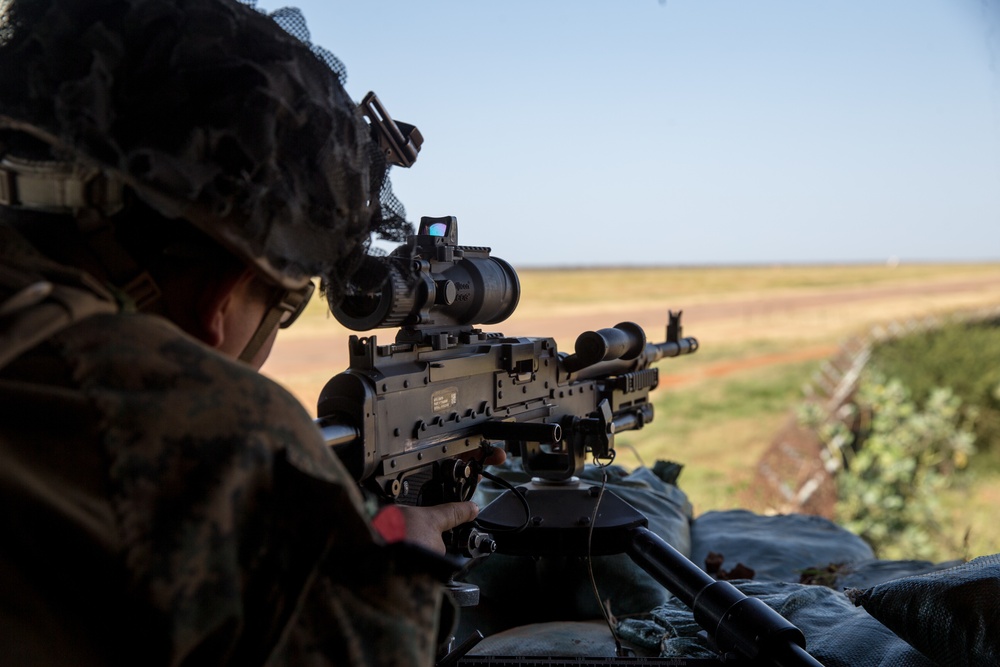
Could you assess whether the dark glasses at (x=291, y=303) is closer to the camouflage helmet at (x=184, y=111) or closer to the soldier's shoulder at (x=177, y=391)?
the camouflage helmet at (x=184, y=111)

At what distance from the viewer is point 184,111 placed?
3.74 ft

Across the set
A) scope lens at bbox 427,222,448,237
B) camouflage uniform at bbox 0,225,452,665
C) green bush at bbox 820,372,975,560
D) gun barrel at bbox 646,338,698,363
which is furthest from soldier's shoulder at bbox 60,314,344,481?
green bush at bbox 820,372,975,560

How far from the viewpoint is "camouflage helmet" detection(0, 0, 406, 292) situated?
1.10m

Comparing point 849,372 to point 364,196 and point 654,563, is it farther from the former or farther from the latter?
point 364,196

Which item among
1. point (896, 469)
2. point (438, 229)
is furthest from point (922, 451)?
point (438, 229)

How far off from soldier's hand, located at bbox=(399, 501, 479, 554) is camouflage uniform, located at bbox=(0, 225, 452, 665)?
0.63 m

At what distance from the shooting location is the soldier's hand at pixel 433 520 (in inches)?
67.4

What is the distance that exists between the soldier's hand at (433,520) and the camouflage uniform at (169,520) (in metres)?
Result: 0.63

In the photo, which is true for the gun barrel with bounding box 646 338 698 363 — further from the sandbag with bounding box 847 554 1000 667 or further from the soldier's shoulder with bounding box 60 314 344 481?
the soldier's shoulder with bounding box 60 314 344 481

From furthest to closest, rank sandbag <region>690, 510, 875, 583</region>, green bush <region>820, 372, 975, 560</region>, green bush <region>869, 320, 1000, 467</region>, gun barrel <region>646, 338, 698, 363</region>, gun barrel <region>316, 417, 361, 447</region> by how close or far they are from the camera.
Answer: green bush <region>869, 320, 1000, 467</region> → green bush <region>820, 372, 975, 560</region> → gun barrel <region>646, 338, 698, 363</region> → sandbag <region>690, 510, 875, 583</region> → gun barrel <region>316, 417, 361, 447</region>

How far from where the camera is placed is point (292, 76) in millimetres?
1218

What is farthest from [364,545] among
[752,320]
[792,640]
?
[752,320]

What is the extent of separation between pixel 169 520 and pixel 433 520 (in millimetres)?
952

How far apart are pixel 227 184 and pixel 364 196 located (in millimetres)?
263
